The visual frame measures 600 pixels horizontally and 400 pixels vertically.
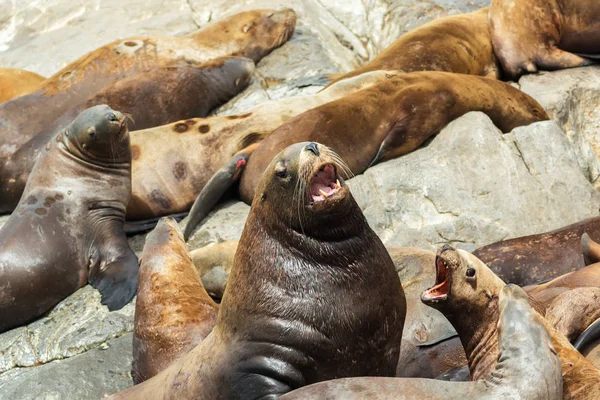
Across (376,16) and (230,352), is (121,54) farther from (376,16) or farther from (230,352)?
(230,352)

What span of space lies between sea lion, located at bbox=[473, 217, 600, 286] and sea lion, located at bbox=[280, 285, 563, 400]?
3.29 metres

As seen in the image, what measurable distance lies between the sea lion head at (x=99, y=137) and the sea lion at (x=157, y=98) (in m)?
1.20

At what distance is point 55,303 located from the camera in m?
A: 8.02

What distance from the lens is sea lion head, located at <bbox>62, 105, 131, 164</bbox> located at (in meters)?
8.91

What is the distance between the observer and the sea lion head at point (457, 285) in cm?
532

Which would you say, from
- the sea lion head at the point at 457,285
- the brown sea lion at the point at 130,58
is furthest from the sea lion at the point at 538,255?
the brown sea lion at the point at 130,58

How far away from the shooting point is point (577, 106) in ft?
34.3

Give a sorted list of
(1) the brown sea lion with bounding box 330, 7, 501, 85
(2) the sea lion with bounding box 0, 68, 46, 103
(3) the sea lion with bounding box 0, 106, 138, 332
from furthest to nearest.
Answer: (2) the sea lion with bounding box 0, 68, 46, 103
(1) the brown sea lion with bounding box 330, 7, 501, 85
(3) the sea lion with bounding box 0, 106, 138, 332

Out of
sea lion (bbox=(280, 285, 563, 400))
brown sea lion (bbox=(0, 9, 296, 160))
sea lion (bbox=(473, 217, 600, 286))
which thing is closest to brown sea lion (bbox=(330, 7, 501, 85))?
brown sea lion (bbox=(0, 9, 296, 160))

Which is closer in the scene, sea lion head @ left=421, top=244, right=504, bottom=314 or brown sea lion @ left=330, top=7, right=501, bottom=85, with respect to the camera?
sea lion head @ left=421, top=244, right=504, bottom=314

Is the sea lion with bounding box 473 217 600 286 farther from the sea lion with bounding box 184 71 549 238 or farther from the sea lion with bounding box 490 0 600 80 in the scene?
the sea lion with bounding box 490 0 600 80

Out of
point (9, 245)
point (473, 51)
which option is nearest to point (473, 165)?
point (473, 51)

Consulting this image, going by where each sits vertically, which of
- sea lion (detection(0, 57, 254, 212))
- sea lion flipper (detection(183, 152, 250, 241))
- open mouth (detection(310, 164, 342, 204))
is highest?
open mouth (detection(310, 164, 342, 204))

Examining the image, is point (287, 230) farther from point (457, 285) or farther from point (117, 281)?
point (117, 281)
